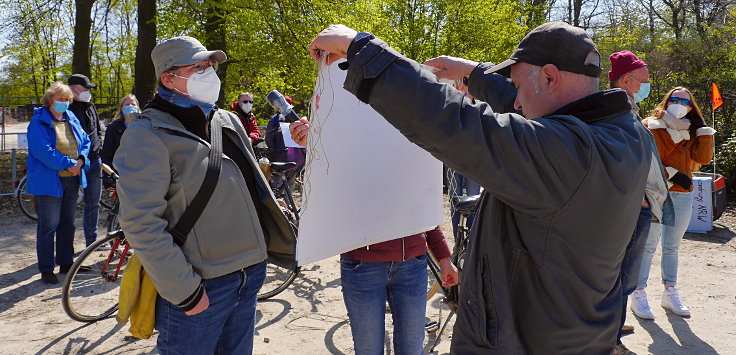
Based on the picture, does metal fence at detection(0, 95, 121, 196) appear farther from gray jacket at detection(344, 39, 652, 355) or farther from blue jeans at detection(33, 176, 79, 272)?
gray jacket at detection(344, 39, 652, 355)

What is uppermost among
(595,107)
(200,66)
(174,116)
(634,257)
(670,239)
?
A: (200,66)

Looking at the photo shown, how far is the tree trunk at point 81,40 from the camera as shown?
1248 cm

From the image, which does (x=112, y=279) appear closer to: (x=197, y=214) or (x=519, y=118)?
(x=197, y=214)

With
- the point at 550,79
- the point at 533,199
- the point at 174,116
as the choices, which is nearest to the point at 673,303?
the point at 550,79

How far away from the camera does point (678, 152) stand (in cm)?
475

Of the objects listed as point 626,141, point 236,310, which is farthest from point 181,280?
point 626,141

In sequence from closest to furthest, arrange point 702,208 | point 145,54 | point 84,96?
point 84,96 < point 702,208 < point 145,54

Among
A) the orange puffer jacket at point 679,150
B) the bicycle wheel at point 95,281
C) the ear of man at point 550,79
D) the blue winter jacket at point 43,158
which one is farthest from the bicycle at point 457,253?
the blue winter jacket at point 43,158

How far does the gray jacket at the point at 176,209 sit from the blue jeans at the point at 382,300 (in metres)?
0.46

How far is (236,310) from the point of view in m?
2.49

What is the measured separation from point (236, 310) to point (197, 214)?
550mm

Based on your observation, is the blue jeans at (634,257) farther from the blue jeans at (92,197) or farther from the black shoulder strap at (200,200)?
the blue jeans at (92,197)

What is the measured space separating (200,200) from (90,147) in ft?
16.1

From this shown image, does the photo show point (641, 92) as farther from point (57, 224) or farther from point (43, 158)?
point (57, 224)
